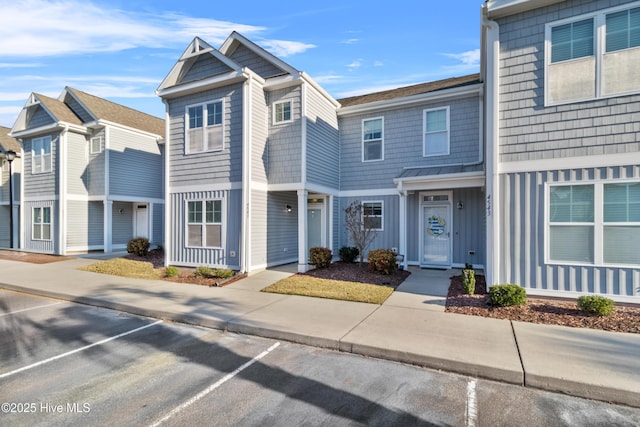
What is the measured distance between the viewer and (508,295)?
614 centimetres

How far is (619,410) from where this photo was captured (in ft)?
10.8

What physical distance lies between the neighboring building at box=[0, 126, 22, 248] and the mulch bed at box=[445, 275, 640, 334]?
75.2 ft

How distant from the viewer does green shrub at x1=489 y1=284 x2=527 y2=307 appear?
6133 mm

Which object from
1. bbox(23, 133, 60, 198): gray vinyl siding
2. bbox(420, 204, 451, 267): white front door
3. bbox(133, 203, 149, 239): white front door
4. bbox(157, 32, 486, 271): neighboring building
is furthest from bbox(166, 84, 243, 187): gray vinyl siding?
bbox(23, 133, 60, 198): gray vinyl siding

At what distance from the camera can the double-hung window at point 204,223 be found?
34.6ft

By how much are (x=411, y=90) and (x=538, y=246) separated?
863 centimetres

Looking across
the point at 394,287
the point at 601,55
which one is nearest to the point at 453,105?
the point at 601,55

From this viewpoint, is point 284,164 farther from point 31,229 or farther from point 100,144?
point 31,229

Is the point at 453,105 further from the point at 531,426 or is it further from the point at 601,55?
the point at 531,426

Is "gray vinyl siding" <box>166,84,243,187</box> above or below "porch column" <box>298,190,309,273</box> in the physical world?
above

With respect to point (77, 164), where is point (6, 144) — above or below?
above

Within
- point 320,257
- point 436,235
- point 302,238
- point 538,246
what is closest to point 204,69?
point 302,238

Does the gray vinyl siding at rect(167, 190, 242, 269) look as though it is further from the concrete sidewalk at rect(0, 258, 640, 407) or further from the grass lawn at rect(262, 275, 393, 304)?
the grass lawn at rect(262, 275, 393, 304)

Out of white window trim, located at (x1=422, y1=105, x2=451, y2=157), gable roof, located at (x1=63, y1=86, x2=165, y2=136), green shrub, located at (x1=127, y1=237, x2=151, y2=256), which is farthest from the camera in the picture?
gable roof, located at (x1=63, y1=86, x2=165, y2=136)
